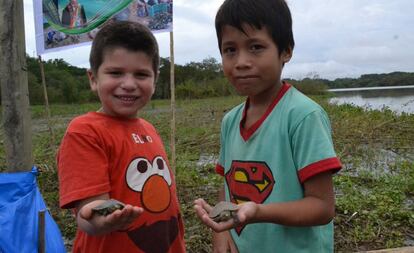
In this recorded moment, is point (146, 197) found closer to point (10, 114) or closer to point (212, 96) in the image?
point (10, 114)

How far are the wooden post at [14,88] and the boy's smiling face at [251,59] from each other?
1.72m

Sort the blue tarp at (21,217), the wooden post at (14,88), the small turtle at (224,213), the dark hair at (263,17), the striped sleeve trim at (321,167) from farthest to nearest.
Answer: the wooden post at (14,88) < the blue tarp at (21,217) < the dark hair at (263,17) < the striped sleeve trim at (321,167) < the small turtle at (224,213)

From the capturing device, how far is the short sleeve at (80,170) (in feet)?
4.14

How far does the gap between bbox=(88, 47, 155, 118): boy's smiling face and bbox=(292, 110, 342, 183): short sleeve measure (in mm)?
607

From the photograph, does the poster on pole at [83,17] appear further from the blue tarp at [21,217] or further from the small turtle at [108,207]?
the small turtle at [108,207]

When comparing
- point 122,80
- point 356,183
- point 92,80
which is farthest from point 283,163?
point 356,183

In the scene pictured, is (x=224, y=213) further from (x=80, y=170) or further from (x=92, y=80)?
(x=92, y=80)

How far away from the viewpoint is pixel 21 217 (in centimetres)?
238

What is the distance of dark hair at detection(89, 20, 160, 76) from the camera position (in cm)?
144

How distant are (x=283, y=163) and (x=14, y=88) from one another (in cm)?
196

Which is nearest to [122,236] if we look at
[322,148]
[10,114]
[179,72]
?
[322,148]

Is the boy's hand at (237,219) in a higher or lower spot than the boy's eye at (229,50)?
lower

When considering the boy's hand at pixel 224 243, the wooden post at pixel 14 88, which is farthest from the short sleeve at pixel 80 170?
the wooden post at pixel 14 88

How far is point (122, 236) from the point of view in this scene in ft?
4.66
